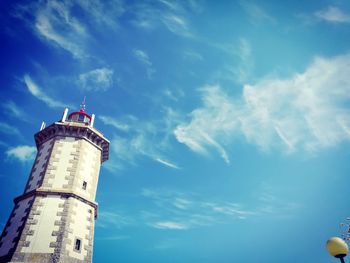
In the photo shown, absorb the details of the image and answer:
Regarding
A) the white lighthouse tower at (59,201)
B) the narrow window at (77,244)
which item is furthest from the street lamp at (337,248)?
the narrow window at (77,244)

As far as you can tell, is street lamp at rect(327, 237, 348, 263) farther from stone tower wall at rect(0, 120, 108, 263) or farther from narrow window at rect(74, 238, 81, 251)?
narrow window at rect(74, 238, 81, 251)

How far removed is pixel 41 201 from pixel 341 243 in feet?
58.3

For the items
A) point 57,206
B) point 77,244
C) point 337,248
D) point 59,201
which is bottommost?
point 337,248

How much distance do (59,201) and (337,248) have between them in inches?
663

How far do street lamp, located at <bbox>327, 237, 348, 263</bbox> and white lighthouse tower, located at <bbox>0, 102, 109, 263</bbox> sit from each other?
48.4 ft

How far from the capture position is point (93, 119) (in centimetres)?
2447

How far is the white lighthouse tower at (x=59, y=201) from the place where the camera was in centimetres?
1619

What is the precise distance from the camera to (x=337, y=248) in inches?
309

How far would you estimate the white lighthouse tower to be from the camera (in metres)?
16.2

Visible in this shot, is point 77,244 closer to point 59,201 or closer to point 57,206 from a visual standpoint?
point 57,206

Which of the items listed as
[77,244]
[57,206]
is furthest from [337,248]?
[57,206]

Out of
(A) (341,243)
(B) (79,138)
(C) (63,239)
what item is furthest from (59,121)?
(A) (341,243)

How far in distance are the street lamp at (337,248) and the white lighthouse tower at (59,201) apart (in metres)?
14.8

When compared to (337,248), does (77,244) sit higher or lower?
higher
